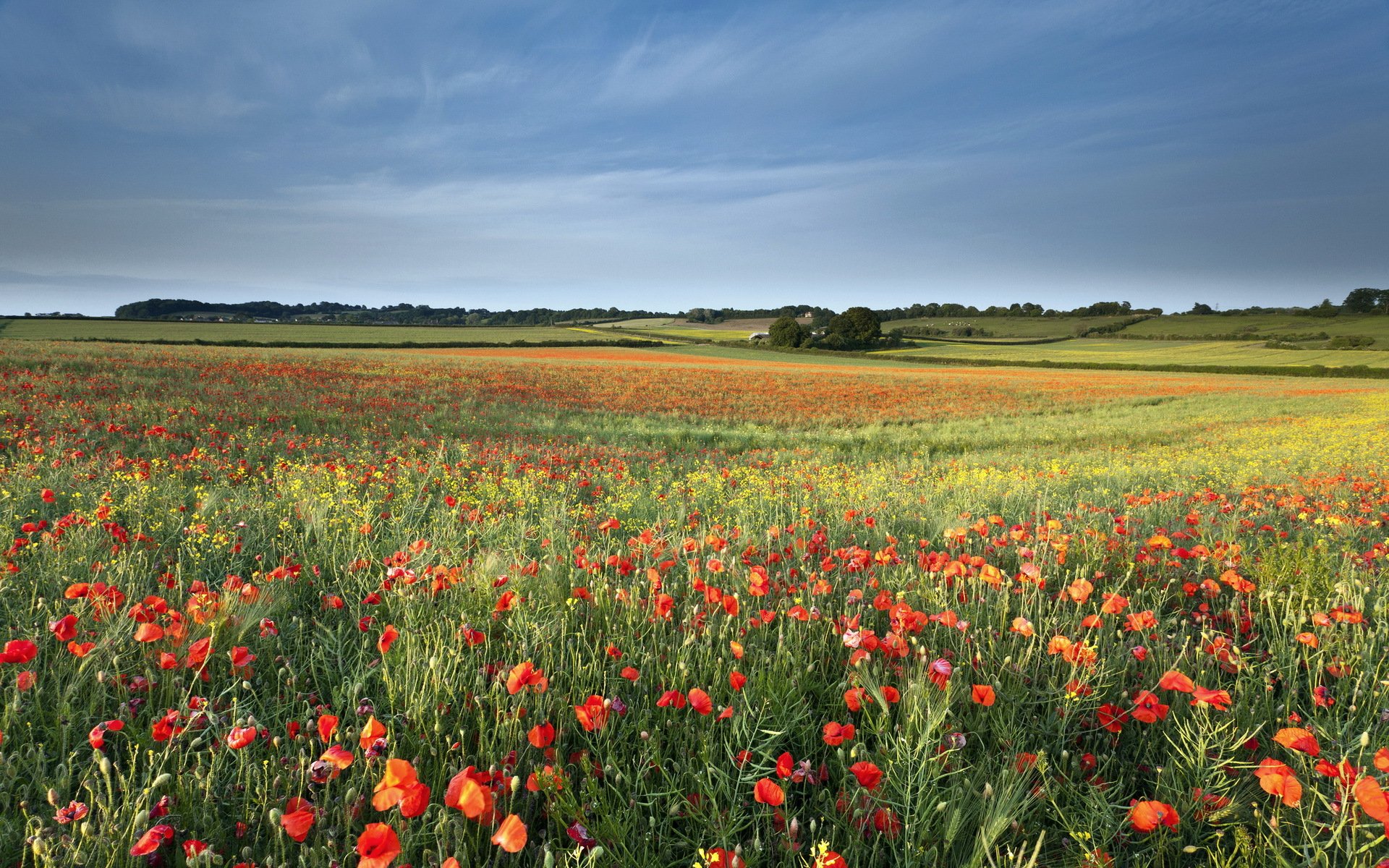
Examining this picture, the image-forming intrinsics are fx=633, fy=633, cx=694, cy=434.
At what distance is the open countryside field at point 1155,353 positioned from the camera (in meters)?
63.1

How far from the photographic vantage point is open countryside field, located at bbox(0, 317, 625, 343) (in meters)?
59.8

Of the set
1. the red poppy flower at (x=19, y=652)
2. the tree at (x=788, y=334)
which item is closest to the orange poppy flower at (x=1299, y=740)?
the red poppy flower at (x=19, y=652)

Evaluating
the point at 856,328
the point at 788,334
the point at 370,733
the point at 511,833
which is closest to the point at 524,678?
the point at 370,733

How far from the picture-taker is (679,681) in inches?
97.7

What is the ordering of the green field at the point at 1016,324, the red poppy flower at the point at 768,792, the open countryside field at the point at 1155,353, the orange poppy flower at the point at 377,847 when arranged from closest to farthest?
the orange poppy flower at the point at 377,847, the red poppy flower at the point at 768,792, the open countryside field at the point at 1155,353, the green field at the point at 1016,324

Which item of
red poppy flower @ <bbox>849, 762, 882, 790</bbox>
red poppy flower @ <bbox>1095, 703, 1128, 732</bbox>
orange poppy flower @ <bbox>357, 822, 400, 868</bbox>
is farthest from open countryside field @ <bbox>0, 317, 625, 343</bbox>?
red poppy flower @ <bbox>1095, 703, 1128, 732</bbox>

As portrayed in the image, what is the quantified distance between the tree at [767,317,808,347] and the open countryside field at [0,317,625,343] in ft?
79.6

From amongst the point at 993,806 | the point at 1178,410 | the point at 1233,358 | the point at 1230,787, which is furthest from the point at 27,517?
the point at 1233,358

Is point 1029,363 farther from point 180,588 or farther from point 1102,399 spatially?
point 180,588

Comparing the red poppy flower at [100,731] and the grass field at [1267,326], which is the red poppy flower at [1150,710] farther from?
the grass field at [1267,326]

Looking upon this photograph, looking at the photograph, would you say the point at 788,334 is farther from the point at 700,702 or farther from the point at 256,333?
the point at 700,702

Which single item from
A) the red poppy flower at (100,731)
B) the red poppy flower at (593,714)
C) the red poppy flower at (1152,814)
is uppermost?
the red poppy flower at (100,731)

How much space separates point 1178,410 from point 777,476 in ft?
83.5

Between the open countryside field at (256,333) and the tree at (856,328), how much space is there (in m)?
33.1
